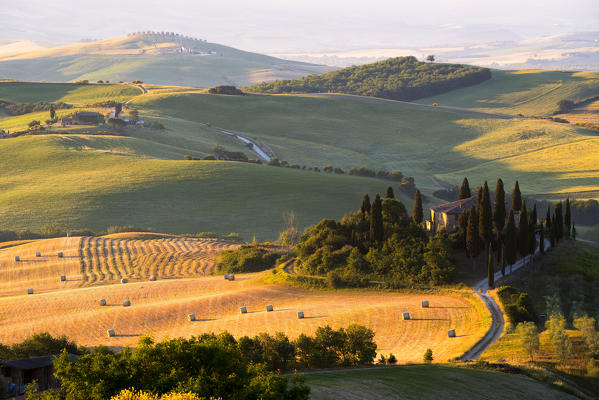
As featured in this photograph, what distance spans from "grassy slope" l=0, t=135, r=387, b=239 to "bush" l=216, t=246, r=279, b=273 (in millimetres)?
14078

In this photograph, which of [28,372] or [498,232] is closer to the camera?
[28,372]

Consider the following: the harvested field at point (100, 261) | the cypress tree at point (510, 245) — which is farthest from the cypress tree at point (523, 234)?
the harvested field at point (100, 261)

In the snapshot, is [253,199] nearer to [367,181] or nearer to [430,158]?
[367,181]

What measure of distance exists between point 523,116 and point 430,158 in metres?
51.1

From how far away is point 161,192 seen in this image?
93.2 metres

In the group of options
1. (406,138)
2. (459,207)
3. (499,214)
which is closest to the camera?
(499,214)

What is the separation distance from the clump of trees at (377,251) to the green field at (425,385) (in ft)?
65.4

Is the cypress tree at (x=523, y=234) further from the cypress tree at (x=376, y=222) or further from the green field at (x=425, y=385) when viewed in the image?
the green field at (x=425, y=385)

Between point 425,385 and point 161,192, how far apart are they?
7046 cm

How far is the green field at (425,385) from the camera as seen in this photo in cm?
2642

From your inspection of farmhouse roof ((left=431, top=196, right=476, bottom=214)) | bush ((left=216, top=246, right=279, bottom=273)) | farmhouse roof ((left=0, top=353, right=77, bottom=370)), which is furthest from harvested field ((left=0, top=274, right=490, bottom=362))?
farmhouse roof ((left=431, top=196, right=476, bottom=214))

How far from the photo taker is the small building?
30.1 metres

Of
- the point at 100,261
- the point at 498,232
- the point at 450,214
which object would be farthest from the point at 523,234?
the point at 100,261

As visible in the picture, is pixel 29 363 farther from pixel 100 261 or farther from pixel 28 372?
pixel 100 261
